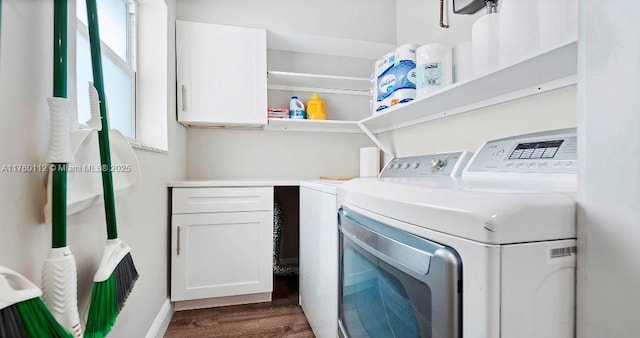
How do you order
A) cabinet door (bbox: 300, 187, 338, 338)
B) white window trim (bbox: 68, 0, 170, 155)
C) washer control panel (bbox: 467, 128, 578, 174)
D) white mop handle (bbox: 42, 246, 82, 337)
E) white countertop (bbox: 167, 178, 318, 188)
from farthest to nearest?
1. white countertop (bbox: 167, 178, 318, 188)
2. white window trim (bbox: 68, 0, 170, 155)
3. cabinet door (bbox: 300, 187, 338, 338)
4. washer control panel (bbox: 467, 128, 578, 174)
5. white mop handle (bbox: 42, 246, 82, 337)

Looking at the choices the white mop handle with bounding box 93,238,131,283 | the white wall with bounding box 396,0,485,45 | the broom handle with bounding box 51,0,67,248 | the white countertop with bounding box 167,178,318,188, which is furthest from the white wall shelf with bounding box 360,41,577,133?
the white mop handle with bounding box 93,238,131,283

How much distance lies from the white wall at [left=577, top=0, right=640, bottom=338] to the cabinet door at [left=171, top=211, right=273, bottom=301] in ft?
5.50

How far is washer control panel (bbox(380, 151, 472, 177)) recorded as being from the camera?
4.11ft

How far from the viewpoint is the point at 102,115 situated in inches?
30.4

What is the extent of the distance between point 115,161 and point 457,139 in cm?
148

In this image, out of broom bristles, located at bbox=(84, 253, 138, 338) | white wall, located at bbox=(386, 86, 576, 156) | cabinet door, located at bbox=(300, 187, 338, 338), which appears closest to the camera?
broom bristles, located at bbox=(84, 253, 138, 338)

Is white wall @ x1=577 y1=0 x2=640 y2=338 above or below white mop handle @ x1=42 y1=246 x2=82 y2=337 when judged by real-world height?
above

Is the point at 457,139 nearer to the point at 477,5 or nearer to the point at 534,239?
the point at 477,5

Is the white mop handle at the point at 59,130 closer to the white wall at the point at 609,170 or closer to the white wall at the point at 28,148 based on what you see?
the white wall at the point at 28,148

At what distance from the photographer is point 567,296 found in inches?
19.5

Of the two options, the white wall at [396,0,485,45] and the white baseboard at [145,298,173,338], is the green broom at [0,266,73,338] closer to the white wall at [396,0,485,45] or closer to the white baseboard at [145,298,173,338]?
the white baseboard at [145,298,173,338]

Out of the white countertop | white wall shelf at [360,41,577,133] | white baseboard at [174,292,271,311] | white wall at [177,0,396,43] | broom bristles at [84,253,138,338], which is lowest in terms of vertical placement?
white baseboard at [174,292,271,311]

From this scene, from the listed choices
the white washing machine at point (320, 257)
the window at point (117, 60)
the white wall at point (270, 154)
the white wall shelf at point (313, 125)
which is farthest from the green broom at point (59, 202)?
the white wall at point (270, 154)

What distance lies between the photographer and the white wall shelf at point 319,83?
2293 mm
